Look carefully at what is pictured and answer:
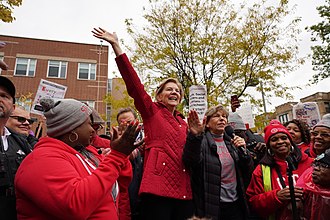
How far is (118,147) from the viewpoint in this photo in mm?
1596

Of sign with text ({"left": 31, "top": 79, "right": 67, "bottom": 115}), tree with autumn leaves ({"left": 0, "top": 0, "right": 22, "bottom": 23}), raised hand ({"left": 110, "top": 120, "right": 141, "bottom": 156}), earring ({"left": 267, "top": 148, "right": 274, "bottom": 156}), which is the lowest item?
earring ({"left": 267, "top": 148, "right": 274, "bottom": 156})

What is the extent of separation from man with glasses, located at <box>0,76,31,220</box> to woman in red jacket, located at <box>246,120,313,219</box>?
2.29 m

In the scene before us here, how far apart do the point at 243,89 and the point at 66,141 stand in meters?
9.68

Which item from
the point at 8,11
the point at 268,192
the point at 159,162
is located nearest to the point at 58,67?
the point at 8,11

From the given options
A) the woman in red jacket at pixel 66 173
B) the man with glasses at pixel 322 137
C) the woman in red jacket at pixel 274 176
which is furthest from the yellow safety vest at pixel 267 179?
the woman in red jacket at pixel 66 173

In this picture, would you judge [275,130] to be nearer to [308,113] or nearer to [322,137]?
[322,137]

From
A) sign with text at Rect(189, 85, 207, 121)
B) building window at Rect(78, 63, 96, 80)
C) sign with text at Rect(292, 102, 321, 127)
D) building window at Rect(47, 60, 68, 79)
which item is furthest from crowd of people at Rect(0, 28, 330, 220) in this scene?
building window at Rect(47, 60, 68, 79)

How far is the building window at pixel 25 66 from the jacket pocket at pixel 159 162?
22072 mm

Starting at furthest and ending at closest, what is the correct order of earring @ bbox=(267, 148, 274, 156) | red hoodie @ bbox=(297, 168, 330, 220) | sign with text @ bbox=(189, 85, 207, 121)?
sign with text @ bbox=(189, 85, 207, 121) < earring @ bbox=(267, 148, 274, 156) < red hoodie @ bbox=(297, 168, 330, 220)

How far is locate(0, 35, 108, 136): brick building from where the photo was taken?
822 inches

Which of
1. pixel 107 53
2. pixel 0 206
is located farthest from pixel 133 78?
pixel 107 53

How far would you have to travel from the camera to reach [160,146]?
2527 mm

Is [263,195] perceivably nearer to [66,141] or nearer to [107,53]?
[66,141]

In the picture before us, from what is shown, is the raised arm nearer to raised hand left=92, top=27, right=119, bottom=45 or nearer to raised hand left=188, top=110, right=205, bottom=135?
raised hand left=92, top=27, right=119, bottom=45
